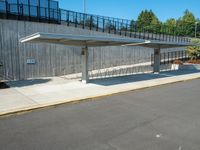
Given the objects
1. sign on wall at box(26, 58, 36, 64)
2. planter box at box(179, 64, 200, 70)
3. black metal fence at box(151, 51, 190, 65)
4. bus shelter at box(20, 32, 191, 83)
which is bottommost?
planter box at box(179, 64, 200, 70)

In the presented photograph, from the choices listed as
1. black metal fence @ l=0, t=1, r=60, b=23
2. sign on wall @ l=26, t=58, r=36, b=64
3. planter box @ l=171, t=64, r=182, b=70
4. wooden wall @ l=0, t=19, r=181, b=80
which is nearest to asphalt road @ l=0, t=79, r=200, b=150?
wooden wall @ l=0, t=19, r=181, b=80

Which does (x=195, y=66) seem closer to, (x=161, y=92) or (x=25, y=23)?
(x=161, y=92)

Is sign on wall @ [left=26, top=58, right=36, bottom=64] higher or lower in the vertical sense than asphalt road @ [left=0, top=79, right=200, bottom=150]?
higher

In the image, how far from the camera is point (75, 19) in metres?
21.9

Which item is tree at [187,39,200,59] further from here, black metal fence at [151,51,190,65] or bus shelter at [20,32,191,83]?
bus shelter at [20,32,191,83]

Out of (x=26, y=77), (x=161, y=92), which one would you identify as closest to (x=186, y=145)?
(x=161, y=92)

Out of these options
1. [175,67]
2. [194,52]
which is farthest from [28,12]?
[194,52]

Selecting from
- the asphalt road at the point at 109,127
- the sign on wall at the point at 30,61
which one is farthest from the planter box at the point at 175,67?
the asphalt road at the point at 109,127

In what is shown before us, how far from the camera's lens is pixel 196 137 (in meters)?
5.71

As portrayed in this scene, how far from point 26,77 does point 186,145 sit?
48.0ft

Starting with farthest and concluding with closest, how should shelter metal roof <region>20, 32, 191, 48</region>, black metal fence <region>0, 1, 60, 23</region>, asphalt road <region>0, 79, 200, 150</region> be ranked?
black metal fence <region>0, 1, 60, 23</region> → shelter metal roof <region>20, 32, 191, 48</region> → asphalt road <region>0, 79, 200, 150</region>

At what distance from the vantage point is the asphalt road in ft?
17.6

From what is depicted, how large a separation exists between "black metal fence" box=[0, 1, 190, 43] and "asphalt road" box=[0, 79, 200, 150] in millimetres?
11508

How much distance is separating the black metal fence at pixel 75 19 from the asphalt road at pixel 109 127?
1151cm
